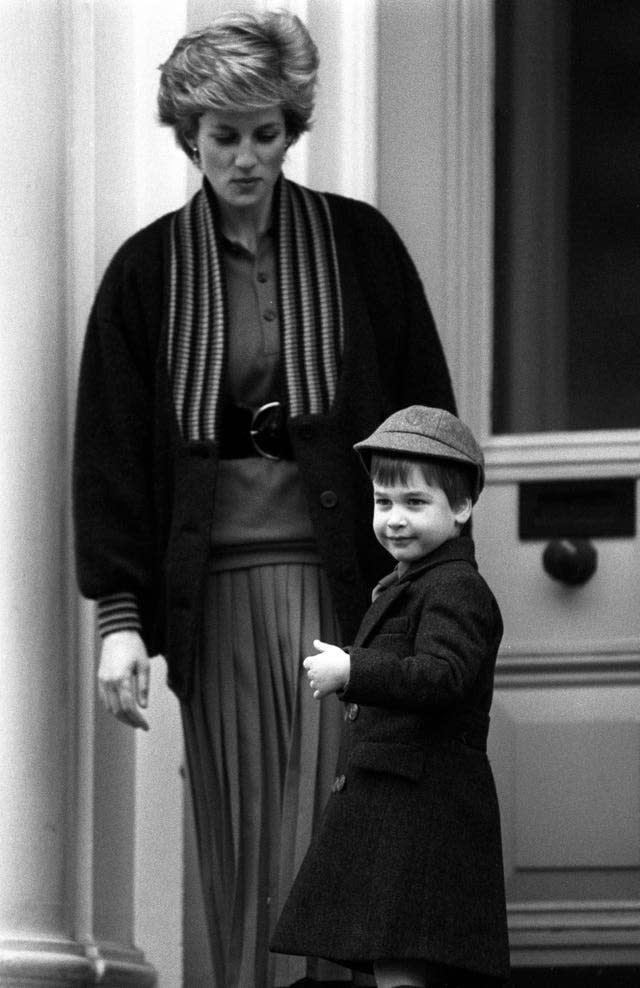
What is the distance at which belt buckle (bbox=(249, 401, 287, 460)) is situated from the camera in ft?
12.7

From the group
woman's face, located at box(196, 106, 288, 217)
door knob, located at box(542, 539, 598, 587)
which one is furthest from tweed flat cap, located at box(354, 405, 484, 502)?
door knob, located at box(542, 539, 598, 587)

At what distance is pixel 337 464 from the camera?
12.5 feet

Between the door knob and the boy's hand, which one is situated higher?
the door knob

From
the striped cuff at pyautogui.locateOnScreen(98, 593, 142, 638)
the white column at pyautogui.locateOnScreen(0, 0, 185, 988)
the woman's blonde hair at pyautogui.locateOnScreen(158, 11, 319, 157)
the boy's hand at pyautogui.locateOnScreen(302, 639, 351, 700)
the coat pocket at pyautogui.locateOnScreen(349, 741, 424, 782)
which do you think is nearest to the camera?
the boy's hand at pyautogui.locateOnScreen(302, 639, 351, 700)

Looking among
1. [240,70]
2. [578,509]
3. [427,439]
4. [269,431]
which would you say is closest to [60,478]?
[269,431]

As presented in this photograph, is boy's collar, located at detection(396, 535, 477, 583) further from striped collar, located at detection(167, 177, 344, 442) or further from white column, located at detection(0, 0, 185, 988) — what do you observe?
white column, located at detection(0, 0, 185, 988)

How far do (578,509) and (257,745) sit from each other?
3.11ft

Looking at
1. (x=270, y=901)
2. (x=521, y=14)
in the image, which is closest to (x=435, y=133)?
(x=521, y=14)

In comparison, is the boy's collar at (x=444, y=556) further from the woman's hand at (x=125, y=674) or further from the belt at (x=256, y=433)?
the woman's hand at (x=125, y=674)

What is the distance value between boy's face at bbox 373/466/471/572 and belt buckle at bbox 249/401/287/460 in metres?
0.50

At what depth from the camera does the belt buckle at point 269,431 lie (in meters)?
3.86

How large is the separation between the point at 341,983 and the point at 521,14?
6.59 ft

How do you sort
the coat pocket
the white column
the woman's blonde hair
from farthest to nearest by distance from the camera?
1. the white column
2. the woman's blonde hair
3. the coat pocket

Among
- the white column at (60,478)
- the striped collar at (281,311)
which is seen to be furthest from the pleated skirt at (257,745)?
the white column at (60,478)
